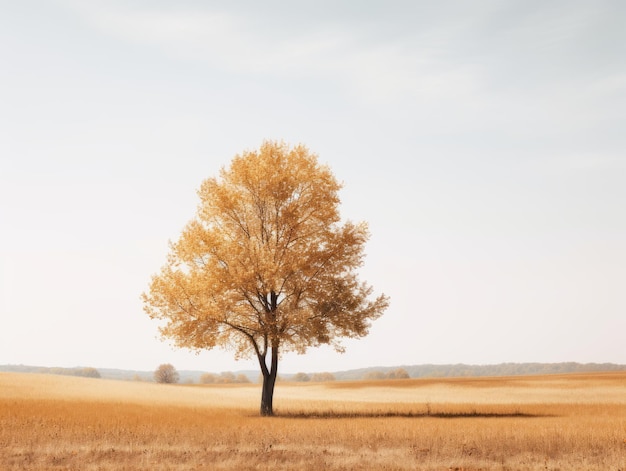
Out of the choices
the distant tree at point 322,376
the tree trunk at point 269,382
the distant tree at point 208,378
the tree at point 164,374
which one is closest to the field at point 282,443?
the tree trunk at point 269,382

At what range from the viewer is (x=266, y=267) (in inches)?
1185

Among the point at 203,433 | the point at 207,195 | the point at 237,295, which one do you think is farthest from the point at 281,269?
the point at 203,433

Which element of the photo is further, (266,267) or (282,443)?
(266,267)

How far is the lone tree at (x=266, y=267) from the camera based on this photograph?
1217 inches

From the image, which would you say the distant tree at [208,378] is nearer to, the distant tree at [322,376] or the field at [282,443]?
the distant tree at [322,376]

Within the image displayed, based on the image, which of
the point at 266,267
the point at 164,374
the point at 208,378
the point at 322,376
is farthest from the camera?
the point at 208,378

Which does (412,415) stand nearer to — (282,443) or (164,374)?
(282,443)

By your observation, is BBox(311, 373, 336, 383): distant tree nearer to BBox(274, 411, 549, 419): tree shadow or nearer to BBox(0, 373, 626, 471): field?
BBox(274, 411, 549, 419): tree shadow

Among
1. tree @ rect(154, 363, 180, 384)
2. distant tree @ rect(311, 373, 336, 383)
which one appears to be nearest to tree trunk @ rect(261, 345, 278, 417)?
tree @ rect(154, 363, 180, 384)

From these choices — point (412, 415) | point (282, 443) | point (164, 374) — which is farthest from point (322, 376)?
point (282, 443)

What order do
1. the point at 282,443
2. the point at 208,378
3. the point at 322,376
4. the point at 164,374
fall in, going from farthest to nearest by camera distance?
the point at 208,378 → the point at 322,376 → the point at 164,374 → the point at 282,443

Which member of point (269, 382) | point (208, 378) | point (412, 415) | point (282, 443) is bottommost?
point (412, 415)

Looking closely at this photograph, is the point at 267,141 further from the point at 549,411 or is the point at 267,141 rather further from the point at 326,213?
the point at 549,411

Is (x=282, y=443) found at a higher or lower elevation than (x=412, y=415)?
higher
